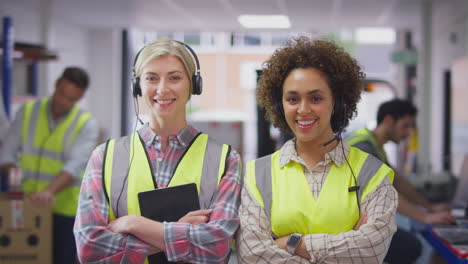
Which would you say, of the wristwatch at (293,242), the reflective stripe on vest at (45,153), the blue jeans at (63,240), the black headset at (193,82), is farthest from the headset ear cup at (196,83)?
the blue jeans at (63,240)

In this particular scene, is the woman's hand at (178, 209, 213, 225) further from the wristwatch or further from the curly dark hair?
the curly dark hair

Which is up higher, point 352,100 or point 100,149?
point 352,100

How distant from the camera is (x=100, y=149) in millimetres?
1759

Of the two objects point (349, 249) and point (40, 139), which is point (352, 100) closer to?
point (349, 249)

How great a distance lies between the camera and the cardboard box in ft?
10.5

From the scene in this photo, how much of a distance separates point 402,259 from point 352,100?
4.51ft

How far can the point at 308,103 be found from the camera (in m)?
1.63

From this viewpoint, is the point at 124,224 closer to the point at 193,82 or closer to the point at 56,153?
the point at 193,82

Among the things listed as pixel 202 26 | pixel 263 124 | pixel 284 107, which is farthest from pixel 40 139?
pixel 202 26

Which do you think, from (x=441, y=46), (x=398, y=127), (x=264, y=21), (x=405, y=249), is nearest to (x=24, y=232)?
(x=405, y=249)

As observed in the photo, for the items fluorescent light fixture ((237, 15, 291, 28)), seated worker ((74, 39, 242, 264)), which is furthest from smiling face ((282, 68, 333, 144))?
fluorescent light fixture ((237, 15, 291, 28))

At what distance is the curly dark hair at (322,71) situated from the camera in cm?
166

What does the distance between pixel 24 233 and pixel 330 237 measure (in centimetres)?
238

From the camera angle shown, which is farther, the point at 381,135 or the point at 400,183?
the point at 381,135
